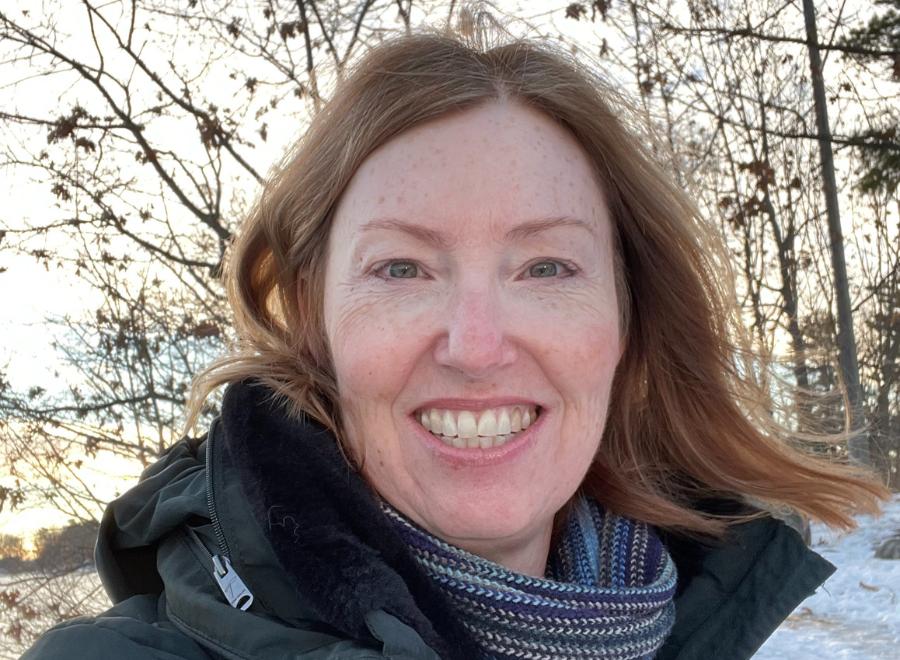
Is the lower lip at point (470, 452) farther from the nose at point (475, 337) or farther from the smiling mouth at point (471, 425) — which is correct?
the nose at point (475, 337)

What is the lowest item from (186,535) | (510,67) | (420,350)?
(186,535)

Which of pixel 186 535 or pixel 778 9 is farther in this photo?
pixel 778 9

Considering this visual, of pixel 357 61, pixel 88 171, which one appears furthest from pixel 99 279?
pixel 357 61

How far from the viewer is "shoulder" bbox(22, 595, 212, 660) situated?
49.9 inches

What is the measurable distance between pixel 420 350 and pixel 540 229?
0.32 m

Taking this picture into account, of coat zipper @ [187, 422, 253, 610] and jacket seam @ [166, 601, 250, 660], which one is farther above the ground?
coat zipper @ [187, 422, 253, 610]

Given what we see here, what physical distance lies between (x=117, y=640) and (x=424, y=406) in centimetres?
64

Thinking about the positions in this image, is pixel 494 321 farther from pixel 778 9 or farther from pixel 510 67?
pixel 778 9

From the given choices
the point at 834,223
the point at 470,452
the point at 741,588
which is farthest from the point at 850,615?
the point at 470,452

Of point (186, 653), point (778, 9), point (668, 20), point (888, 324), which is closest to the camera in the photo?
point (186, 653)

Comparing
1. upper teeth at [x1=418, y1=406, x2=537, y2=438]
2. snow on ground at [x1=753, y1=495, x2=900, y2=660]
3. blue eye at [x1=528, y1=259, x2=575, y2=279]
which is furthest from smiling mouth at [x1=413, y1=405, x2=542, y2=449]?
snow on ground at [x1=753, y1=495, x2=900, y2=660]

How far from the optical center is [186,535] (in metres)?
1.54

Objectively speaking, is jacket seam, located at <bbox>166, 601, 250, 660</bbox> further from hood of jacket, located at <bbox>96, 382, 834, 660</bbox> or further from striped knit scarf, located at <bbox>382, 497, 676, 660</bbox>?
striped knit scarf, located at <bbox>382, 497, 676, 660</bbox>

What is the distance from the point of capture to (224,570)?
1.46 m
